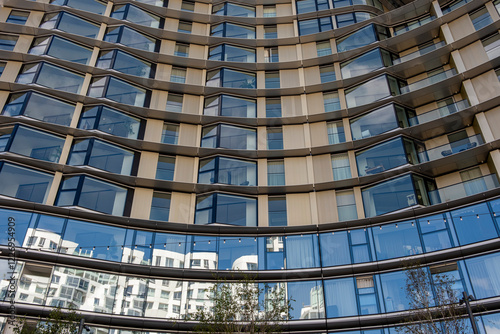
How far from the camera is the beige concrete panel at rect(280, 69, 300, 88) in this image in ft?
110

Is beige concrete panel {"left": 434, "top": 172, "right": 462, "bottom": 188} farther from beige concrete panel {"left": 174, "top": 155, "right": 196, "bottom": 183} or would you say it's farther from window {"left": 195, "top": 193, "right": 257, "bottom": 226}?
beige concrete panel {"left": 174, "top": 155, "right": 196, "bottom": 183}

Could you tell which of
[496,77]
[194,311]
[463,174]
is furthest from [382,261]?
[496,77]

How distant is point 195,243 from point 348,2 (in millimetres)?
22618

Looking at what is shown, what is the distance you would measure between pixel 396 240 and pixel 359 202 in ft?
12.2

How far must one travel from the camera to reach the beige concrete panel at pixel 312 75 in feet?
109

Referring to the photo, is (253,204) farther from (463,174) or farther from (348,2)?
(348,2)

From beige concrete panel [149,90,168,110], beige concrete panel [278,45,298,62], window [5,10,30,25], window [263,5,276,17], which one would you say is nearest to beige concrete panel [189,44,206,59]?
beige concrete panel [149,90,168,110]

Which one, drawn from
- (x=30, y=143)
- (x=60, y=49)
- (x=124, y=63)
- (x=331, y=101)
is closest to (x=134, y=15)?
(x=124, y=63)

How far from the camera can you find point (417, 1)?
33.3m

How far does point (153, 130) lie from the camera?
30.8 meters

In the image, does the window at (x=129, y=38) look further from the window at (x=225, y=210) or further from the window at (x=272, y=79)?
the window at (x=225, y=210)

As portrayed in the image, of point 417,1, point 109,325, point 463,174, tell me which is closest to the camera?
point 109,325

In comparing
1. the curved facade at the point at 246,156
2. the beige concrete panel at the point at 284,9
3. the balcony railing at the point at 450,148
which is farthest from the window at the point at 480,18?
the beige concrete panel at the point at 284,9

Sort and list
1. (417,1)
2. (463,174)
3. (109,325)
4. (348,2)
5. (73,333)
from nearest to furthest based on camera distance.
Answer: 1. (73,333)
2. (109,325)
3. (463,174)
4. (417,1)
5. (348,2)
